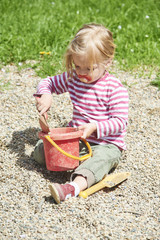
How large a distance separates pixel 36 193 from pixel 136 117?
135 centimetres

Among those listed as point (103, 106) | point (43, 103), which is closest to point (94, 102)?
point (103, 106)

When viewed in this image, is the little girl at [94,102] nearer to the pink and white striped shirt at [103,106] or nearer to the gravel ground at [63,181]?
the pink and white striped shirt at [103,106]

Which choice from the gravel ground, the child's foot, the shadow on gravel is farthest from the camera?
the shadow on gravel

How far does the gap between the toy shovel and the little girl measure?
0.12ft

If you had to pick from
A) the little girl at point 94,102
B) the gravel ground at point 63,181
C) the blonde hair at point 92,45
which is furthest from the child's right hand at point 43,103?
the gravel ground at point 63,181

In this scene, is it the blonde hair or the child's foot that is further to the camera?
the blonde hair

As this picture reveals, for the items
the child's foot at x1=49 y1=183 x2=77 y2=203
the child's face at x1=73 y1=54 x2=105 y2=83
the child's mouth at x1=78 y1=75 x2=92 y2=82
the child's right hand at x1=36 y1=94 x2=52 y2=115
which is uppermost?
the child's face at x1=73 y1=54 x2=105 y2=83

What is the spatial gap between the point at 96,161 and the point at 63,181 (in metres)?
0.27

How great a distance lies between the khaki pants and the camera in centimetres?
243

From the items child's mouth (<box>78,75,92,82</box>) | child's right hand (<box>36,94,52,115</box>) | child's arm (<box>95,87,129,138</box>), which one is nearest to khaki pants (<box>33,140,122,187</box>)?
child's arm (<box>95,87,129,138</box>)

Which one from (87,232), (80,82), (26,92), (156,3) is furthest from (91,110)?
(156,3)

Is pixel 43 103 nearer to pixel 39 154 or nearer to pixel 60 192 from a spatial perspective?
pixel 39 154

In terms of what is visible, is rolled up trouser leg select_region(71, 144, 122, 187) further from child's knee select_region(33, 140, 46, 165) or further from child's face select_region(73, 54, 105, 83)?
child's face select_region(73, 54, 105, 83)

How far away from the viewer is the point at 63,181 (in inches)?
101
